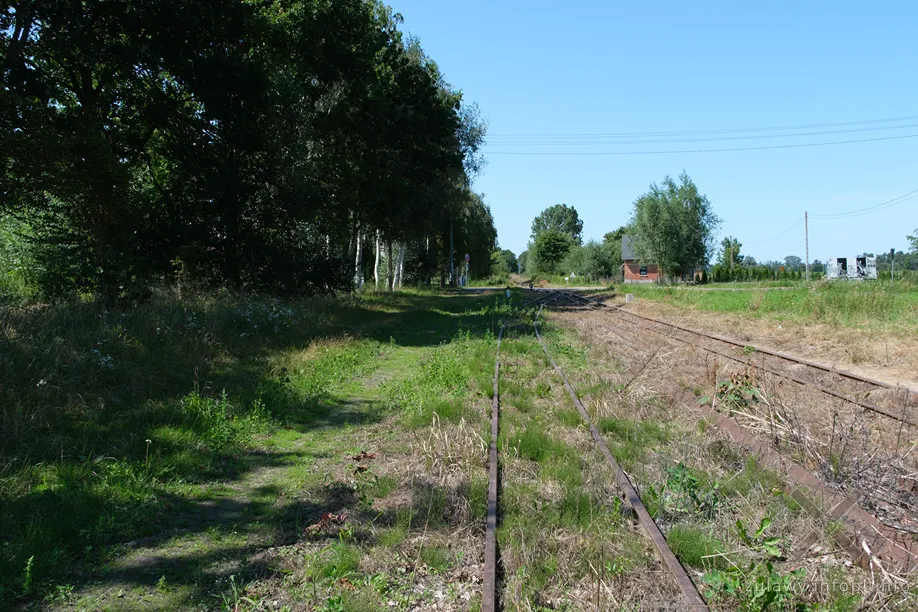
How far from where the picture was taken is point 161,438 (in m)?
6.75

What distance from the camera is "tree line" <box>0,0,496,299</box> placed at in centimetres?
1373

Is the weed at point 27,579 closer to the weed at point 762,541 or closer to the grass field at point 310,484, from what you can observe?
the grass field at point 310,484

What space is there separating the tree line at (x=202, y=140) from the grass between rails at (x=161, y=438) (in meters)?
3.52

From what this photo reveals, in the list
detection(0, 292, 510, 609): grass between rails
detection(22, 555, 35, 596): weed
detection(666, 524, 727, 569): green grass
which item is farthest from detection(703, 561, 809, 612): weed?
detection(22, 555, 35, 596): weed

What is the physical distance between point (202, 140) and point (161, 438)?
1462cm

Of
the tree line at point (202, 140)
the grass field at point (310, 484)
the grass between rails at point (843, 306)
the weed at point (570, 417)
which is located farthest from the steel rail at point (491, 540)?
the grass between rails at point (843, 306)

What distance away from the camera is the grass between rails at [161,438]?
14.2 ft

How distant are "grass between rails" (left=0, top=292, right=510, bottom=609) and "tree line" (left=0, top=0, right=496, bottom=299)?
3521 millimetres

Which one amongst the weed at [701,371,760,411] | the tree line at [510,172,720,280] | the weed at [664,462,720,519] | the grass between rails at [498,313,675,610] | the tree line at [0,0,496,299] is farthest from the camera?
the tree line at [510,172,720,280]

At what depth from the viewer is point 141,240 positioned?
17891 mm

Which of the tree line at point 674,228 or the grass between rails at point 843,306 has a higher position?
the tree line at point 674,228

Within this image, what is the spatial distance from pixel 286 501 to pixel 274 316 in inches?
414

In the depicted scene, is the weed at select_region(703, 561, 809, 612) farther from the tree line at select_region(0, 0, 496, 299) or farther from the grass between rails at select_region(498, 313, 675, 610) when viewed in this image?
the tree line at select_region(0, 0, 496, 299)

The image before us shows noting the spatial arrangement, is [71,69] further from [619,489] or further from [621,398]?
[619,489]
